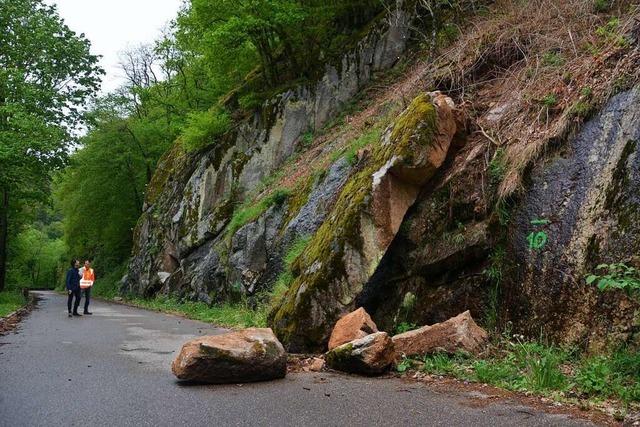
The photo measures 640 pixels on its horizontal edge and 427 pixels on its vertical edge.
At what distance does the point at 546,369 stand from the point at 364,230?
12.8 feet

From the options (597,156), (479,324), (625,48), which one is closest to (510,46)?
(625,48)

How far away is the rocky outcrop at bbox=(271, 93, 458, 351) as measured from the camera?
8.29 metres

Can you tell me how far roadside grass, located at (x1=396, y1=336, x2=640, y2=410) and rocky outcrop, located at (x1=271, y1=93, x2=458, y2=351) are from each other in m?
2.04

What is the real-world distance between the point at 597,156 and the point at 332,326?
463 cm

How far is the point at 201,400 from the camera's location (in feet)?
17.3

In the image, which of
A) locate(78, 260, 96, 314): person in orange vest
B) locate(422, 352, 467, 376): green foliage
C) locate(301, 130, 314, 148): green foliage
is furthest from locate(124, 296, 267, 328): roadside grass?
locate(301, 130, 314, 148): green foliage

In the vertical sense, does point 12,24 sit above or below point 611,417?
above

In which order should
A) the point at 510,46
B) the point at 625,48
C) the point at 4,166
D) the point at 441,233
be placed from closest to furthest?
the point at 625,48 < the point at 441,233 < the point at 510,46 < the point at 4,166

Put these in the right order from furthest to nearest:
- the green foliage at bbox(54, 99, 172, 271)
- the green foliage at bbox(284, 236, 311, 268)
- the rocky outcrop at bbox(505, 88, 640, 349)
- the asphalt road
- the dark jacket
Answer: the green foliage at bbox(54, 99, 172, 271) < the dark jacket < the green foliage at bbox(284, 236, 311, 268) < the rocky outcrop at bbox(505, 88, 640, 349) < the asphalt road

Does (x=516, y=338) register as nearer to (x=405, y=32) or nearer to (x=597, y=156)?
(x=597, y=156)

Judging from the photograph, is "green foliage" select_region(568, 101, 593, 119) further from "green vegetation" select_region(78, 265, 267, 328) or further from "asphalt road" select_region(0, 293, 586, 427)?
"green vegetation" select_region(78, 265, 267, 328)

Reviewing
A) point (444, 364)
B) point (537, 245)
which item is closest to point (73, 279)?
point (444, 364)

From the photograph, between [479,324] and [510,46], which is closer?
[479,324]

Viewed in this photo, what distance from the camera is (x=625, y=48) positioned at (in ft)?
25.3
